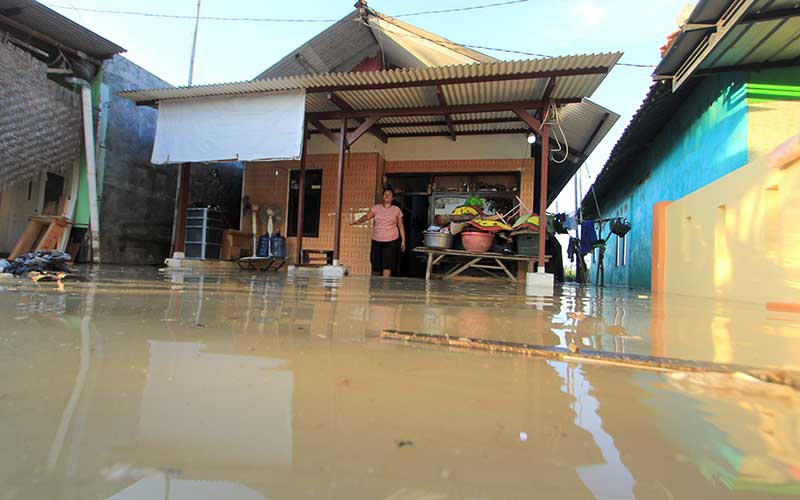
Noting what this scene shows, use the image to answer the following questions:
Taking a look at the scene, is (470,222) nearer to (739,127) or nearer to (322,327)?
(739,127)

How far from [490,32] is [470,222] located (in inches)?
238

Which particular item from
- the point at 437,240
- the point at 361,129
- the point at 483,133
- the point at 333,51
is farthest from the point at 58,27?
the point at 483,133

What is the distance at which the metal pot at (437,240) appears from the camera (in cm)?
623

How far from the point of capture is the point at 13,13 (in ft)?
19.0

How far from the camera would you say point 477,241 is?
611 centimetres

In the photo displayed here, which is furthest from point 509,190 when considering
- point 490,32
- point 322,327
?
point 322,327

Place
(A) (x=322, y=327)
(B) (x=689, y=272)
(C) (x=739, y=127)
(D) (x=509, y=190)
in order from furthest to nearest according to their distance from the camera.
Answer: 1. (D) (x=509, y=190)
2. (C) (x=739, y=127)
3. (B) (x=689, y=272)
4. (A) (x=322, y=327)

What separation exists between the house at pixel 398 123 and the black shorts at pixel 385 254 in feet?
1.98

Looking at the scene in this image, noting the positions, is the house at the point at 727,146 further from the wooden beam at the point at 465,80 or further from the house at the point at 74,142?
the house at the point at 74,142

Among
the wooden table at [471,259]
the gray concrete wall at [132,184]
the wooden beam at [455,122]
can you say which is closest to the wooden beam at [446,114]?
the wooden beam at [455,122]

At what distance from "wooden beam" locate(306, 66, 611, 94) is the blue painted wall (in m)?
1.93

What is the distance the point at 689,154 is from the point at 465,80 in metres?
3.93

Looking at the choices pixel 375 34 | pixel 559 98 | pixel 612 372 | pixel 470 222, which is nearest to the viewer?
pixel 612 372

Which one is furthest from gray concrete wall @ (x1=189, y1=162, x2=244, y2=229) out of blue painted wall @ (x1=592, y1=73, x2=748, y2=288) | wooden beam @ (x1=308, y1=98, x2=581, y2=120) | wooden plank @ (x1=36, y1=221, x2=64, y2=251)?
blue painted wall @ (x1=592, y1=73, x2=748, y2=288)
